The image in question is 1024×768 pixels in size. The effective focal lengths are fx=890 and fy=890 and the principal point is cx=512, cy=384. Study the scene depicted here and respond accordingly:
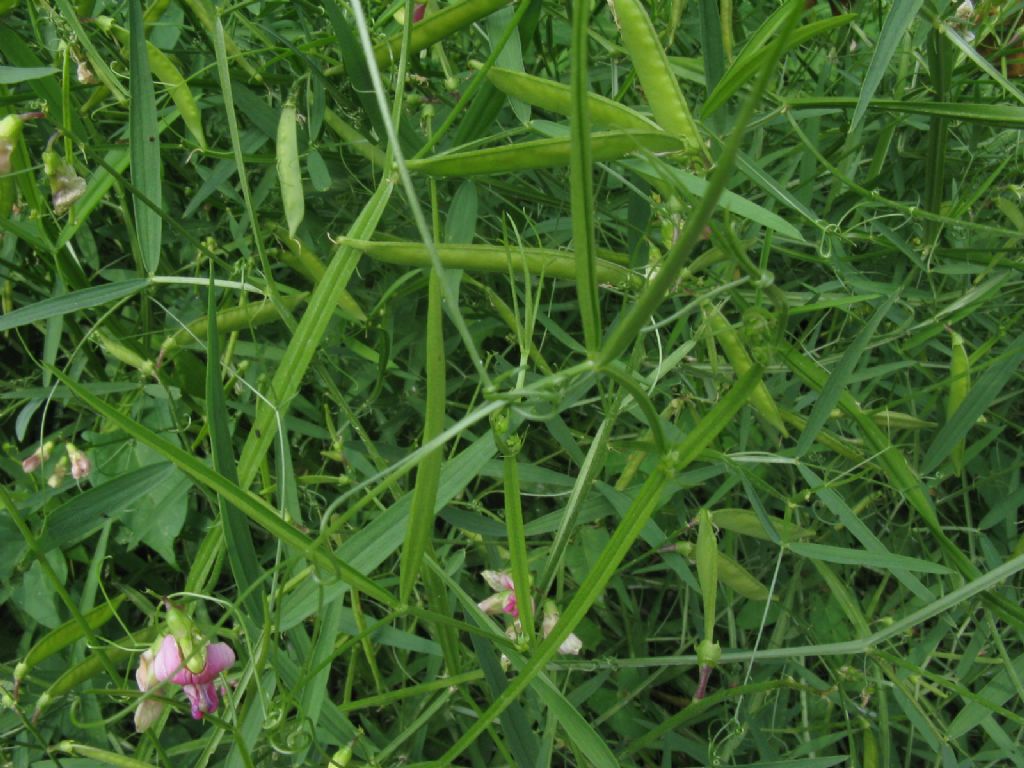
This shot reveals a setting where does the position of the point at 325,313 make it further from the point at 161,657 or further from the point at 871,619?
the point at 871,619

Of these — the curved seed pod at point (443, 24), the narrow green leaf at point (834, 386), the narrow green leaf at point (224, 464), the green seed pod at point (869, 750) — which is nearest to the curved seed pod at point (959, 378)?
the narrow green leaf at point (834, 386)

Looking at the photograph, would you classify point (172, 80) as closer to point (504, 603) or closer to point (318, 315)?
point (318, 315)

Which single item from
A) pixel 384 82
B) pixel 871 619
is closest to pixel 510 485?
pixel 384 82

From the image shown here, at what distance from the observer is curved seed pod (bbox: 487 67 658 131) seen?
0.67m

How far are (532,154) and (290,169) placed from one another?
0.92ft

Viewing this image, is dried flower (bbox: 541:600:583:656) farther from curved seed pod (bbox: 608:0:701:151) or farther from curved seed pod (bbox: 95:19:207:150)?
curved seed pod (bbox: 95:19:207:150)

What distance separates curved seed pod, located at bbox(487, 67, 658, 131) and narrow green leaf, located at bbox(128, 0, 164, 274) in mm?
305

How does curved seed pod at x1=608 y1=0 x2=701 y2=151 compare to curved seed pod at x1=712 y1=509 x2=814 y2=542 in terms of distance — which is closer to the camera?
curved seed pod at x1=608 y1=0 x2=701 y2=151

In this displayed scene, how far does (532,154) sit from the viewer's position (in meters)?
0.63

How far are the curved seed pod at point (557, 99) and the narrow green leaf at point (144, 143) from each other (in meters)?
0.31

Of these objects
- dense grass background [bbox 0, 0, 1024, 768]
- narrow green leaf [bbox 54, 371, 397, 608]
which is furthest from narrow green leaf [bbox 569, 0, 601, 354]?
narrow green leaf [bbox 54, 371, 397, 608]

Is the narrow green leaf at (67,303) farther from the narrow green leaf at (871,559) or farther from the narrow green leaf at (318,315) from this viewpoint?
the narrow green leaf at (871,559)

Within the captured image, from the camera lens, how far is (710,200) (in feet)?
1.27

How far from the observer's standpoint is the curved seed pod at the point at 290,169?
78cm
